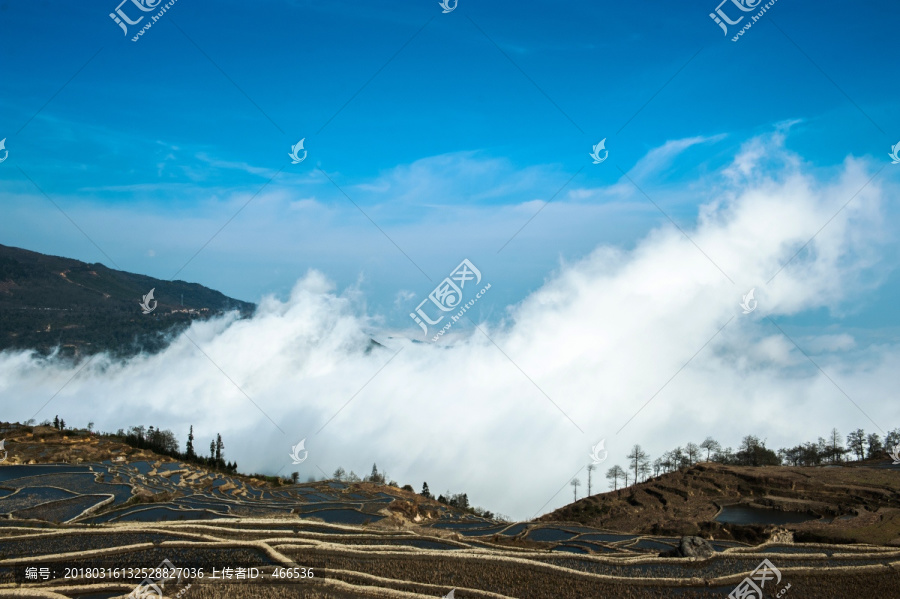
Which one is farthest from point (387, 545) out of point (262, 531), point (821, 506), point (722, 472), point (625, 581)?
point (722, 472)

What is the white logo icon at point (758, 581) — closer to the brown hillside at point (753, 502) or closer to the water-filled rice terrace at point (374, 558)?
the water-filled rice terrace at point (374, 558)

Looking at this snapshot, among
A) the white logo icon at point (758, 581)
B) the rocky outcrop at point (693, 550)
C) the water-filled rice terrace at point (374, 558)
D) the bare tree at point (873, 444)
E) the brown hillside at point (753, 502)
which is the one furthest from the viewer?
the bare tree at point (873, 444)

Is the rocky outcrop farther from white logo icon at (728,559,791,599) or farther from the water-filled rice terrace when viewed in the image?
white logo icon at (728,559,791,599)

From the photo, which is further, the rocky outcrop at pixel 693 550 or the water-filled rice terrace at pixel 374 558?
the rocky outcrop at pixel 693 550

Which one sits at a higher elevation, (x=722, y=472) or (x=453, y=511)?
(x=722, y=472)

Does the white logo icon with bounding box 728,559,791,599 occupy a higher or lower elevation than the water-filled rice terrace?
higher

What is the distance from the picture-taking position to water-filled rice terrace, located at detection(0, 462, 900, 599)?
96.6 ft

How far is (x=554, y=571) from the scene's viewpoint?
3253 cm

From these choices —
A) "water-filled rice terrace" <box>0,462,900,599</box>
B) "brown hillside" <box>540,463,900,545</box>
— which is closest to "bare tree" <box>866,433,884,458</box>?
"brown hillside" <box>540,463,900,545</box>

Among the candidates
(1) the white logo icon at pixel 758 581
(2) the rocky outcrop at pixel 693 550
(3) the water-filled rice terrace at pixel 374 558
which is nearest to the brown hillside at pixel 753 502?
(3) the water-filled rice terrace at pixel 374 558

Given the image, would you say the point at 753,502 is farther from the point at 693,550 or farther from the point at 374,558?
the point at 374,558

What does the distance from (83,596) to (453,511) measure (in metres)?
48.8

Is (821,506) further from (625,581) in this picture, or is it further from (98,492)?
(98,492)

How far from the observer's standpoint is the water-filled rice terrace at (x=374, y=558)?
29.5 m
